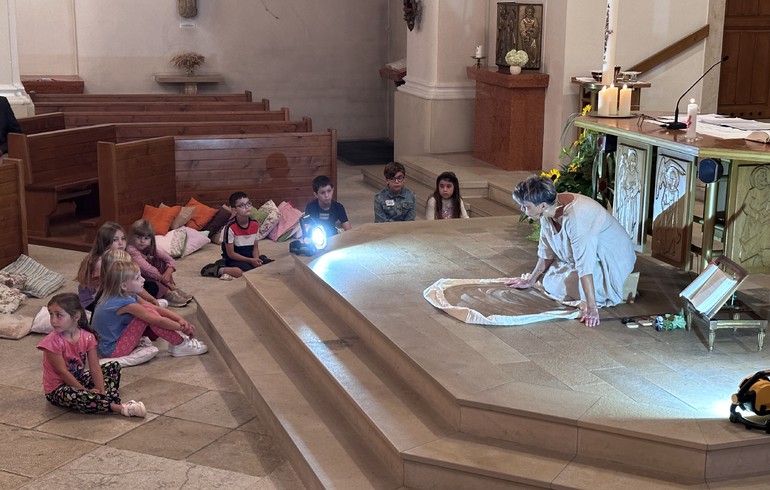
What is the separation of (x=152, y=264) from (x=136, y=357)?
4.19 feet

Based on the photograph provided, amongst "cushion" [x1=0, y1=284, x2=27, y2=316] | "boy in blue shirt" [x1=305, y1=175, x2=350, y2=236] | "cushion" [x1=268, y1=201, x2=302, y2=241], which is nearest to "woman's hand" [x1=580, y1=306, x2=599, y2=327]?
"boy in blue shirt" [x1=305, y1=175, x2=350, y2=236]

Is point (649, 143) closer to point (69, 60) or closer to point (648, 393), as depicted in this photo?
point (648, 393)

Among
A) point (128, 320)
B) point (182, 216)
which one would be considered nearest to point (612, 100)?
point (128, 320)

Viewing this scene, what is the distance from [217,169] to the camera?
10008 mm

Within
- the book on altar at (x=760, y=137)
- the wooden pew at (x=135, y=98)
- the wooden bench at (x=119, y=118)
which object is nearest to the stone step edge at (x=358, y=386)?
the book on altar at (x=760, y=137)

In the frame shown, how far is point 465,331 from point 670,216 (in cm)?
144

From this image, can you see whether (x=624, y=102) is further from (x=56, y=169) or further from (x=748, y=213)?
(x=56, y=169)

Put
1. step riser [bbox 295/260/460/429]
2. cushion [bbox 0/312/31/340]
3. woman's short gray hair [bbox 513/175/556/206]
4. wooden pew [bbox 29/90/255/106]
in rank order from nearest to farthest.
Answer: step riser [bbox 295/260/460/429], woman's short gray hair [bbox 513/175/556/206], cushion [bbox 0/312/31/340], wooden pew [bbox 29/90/255/106]

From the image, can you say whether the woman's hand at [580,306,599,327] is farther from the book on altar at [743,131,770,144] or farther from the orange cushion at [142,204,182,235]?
the orange cushion at [142,204,182,235]

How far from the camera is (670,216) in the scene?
19.4 ft

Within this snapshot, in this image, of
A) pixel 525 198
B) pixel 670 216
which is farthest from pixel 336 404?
pixel 670 216

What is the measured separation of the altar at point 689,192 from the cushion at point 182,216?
4225 millimetres

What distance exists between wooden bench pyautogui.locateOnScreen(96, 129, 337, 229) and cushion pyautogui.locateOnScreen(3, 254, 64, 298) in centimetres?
105

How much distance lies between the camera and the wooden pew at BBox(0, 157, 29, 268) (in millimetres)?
8156
